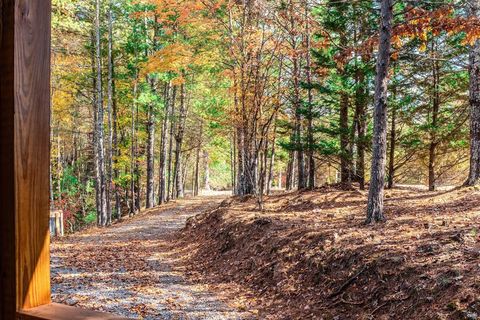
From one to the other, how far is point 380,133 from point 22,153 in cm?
665

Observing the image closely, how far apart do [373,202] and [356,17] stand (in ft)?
25.9

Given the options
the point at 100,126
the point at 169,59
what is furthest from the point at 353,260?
the point at 100,126

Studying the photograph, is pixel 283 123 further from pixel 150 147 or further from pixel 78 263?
pixel 78 263

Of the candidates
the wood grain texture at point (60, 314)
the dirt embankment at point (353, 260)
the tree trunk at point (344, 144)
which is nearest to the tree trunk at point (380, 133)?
the dirt embankment at point (353, 260)

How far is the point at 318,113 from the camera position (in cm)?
1246

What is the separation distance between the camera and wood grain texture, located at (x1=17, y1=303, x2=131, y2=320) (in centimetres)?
119

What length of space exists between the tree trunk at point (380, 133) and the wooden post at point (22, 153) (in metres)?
6.49

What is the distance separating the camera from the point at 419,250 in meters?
5.12

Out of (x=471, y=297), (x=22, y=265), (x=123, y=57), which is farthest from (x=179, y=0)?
(x=22, y=265)

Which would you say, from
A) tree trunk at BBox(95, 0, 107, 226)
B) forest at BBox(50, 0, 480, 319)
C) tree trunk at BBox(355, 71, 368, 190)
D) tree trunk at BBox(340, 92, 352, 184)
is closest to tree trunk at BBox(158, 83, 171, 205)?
forest at BBox(50, 0, 480, 319)
